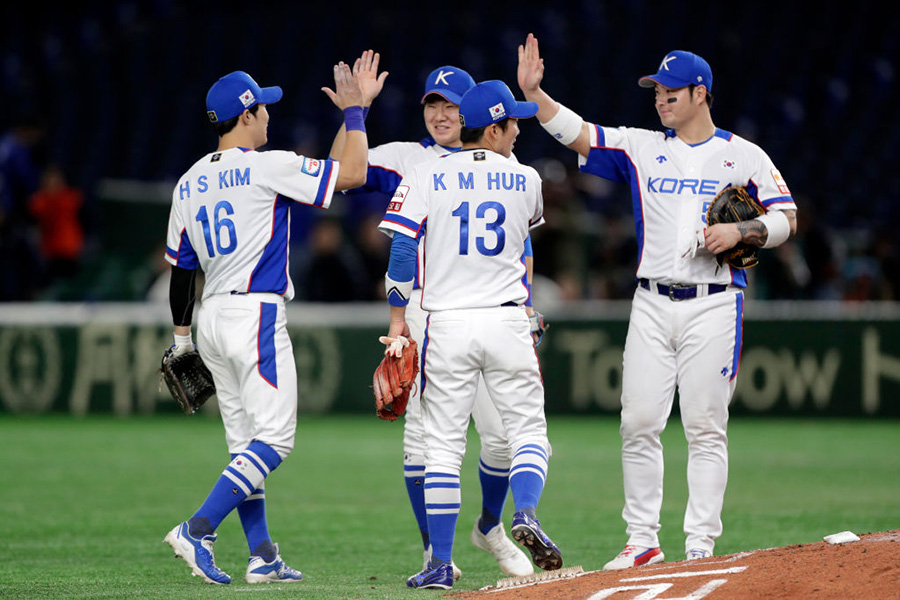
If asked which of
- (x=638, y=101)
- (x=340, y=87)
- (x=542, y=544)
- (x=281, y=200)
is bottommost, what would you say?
(x=542, y=544)

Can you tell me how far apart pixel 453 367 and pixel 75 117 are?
1558 centimetres

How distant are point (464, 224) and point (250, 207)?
1.02 meters

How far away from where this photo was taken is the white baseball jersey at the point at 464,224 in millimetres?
5703

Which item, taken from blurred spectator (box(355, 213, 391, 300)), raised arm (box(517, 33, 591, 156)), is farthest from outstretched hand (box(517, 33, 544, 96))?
blurred spectator (box(355, 213, 391, 300))

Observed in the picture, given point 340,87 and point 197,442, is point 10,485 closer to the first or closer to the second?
point 197,442

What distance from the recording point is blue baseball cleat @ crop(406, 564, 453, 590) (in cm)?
548

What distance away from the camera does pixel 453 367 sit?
5.64 m

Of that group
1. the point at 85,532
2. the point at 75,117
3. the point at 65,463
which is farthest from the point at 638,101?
the point at 85,532

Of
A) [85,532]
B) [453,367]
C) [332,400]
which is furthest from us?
[332,400]

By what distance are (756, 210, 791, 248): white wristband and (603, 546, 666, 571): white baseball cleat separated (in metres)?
1.53

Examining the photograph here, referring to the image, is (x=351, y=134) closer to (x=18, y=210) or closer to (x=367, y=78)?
(x=367, y=78)

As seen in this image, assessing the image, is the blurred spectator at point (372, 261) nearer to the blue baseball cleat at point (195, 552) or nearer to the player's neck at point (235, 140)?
the player's neck at point (235, 140)

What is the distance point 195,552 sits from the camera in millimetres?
5617

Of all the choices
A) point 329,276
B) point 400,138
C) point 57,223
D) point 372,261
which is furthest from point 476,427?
point 400,138
